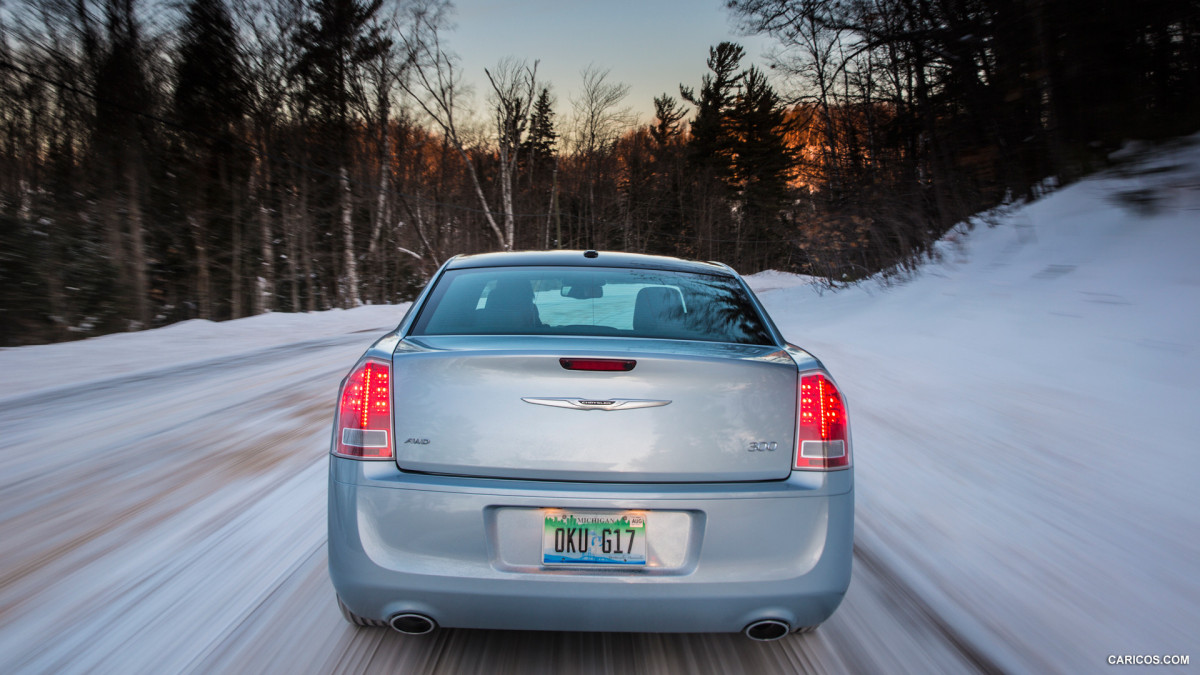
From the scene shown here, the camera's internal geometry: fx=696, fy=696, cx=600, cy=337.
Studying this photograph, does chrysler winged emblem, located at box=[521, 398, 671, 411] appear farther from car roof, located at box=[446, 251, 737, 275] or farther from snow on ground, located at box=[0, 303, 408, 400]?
snow on ground, located at box=[0, 303, 408, 400]

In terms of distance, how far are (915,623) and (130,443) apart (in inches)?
220

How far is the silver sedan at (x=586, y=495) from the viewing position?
6.98 feet

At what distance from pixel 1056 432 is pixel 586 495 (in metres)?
4.41

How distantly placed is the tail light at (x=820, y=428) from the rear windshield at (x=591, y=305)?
0.37 meters

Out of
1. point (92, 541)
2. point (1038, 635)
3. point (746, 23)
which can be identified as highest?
point (746, 23)

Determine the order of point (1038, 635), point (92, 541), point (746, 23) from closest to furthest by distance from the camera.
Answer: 1. point (1038, 635)
2. point (92, 541)
3. point (746, 23)

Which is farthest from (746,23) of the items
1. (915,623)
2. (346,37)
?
(346,37)

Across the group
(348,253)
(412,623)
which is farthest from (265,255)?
(412,623)

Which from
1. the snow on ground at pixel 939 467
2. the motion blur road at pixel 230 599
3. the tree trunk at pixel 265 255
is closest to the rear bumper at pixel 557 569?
the motion blur road at pixel 230 599

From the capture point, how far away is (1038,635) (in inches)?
101

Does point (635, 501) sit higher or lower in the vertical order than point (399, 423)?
lower

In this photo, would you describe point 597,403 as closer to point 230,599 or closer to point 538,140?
point 230,599

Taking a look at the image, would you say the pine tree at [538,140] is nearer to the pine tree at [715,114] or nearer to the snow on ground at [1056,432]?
the pine tree at [715,114]

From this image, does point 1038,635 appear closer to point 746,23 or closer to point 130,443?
point 130,443
